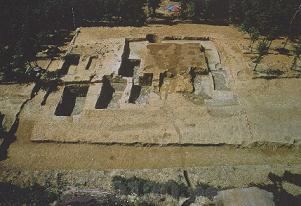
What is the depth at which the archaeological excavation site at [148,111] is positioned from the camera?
15117 mm

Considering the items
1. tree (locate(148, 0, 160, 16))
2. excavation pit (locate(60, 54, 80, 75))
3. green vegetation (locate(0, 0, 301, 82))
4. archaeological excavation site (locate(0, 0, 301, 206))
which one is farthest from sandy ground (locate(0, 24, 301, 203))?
tree (locate(148, 0, 160, 16))

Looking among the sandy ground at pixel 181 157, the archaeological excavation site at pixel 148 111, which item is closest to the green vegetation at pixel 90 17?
the archaeological excavation site at pixel 148 111

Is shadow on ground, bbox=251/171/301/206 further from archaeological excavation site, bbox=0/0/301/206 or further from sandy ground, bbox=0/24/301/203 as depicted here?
sandy ground, bbox=0/24/301/203

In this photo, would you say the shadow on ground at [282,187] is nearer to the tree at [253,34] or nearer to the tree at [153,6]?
the tree at [253,34]

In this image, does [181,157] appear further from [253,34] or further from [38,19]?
[38,19]

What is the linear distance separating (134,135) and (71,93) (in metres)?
5.95

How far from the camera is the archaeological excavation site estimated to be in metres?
15.1

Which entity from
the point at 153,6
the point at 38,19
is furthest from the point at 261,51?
the point at 38,19

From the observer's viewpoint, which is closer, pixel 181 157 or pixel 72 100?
pixel 181 157

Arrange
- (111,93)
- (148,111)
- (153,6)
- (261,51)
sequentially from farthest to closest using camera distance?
(153,6)
(261,51)
(111,93)
(148,111)

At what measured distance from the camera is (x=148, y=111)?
1905 centimetres

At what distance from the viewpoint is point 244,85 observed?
21109 mm

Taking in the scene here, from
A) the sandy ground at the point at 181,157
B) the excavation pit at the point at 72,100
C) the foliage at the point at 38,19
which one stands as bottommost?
the excavation pit at the point at 72,100

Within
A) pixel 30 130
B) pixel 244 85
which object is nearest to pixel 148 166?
pixel 30 130
